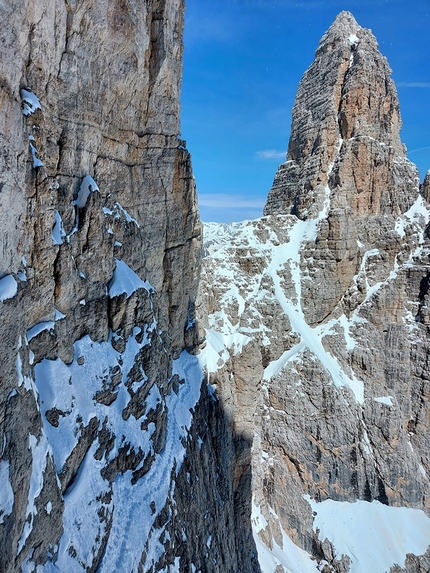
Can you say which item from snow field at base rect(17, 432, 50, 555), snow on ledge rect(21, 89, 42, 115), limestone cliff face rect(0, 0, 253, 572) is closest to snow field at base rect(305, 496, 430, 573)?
limestone cliff face rect(0, 0, 253, 572)

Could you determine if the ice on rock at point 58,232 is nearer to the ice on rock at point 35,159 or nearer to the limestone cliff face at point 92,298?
the limestone cliff face at point 92,298

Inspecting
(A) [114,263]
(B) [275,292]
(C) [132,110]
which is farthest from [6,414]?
(B) [275,292]

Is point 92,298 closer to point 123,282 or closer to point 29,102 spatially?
point 123,282

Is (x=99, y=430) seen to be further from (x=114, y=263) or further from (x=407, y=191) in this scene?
(x=407, y=191)

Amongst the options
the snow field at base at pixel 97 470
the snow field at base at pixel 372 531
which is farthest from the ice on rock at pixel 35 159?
the snow field at base at pixel 372 531

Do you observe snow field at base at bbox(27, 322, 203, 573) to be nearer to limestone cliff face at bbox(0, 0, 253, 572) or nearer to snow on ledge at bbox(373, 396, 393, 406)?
limestone cliff face at bbox(0, 0, 253, 572)
